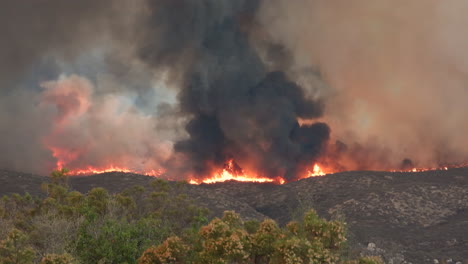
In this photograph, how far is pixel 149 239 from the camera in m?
36.7

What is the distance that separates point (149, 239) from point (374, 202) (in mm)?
98190

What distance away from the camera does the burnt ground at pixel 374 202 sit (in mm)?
96188

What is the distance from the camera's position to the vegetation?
76.5 ft

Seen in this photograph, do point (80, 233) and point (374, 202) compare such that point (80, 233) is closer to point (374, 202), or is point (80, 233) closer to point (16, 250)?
point (16, 250)

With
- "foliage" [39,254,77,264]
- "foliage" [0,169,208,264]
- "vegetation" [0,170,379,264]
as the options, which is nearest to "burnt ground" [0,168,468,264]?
"foliage" [0,169,208,264]

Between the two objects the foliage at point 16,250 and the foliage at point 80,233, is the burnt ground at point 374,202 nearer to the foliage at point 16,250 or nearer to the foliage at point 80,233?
the foliage at point 80,233

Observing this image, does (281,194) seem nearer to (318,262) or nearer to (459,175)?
(459,175)

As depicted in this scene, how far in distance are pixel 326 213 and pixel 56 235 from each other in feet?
300

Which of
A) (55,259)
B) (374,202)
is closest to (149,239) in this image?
(55,259)

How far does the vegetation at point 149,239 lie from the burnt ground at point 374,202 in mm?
45849

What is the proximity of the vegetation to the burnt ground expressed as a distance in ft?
150

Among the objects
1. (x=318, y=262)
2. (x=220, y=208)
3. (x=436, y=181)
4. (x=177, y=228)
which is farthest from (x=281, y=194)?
(x=318, y=262)

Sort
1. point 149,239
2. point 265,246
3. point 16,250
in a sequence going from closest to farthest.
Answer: point 16,250
point 265,246
point 149,239

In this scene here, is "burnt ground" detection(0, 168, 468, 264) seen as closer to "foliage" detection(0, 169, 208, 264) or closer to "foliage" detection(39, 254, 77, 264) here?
"foliage" detection(0, 169, 208, 264)
